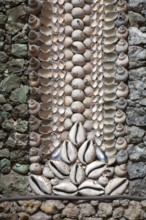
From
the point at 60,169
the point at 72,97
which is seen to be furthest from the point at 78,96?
the point at 60,169

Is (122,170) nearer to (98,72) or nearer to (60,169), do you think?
(60,169)

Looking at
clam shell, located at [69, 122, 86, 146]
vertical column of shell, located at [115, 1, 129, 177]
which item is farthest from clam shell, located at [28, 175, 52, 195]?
vertical column of shell, located at [115, 1, 129, 177]

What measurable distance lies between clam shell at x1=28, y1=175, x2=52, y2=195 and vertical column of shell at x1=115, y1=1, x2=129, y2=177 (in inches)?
13.4

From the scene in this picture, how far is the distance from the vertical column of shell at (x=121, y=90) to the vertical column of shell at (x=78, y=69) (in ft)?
0.47

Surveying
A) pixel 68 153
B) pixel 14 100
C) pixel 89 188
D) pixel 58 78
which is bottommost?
pixel 89 188

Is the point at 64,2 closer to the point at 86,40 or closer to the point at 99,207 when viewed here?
the point at 86,40

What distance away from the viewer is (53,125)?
10.2 ft

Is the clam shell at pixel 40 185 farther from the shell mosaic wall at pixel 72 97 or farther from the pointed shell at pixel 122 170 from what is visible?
the pointed shell at pixel 122 170

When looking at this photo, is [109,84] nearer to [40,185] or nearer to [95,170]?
[95,170]

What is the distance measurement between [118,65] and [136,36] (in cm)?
17

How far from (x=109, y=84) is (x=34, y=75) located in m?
0.37

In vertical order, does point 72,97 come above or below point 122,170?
above

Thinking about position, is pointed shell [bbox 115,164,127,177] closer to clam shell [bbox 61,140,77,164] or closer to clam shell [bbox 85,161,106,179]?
clam shell [bbox 85,161,106,179]

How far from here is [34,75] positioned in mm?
3080
